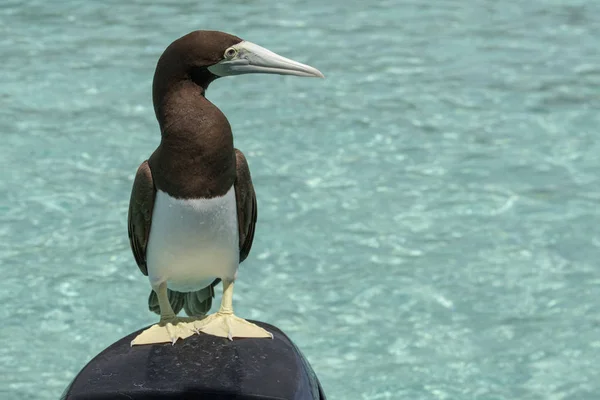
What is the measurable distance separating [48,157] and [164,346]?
4.29 meters

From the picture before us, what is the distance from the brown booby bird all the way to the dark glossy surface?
0.05 metres

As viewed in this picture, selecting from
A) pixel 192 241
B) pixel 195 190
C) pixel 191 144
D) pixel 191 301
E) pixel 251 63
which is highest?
pixel 251 63

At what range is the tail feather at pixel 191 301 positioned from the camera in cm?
328

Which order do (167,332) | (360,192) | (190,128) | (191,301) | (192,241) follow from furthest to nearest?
(360,192), (191,301), (167,332), (192,241), (190,128)

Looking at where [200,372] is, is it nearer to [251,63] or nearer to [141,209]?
[141,209]

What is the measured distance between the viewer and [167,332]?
3.01 meters

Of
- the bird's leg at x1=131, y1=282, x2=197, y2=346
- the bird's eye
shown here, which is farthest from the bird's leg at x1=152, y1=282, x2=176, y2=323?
the bird's eye

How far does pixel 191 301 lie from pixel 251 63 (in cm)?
92

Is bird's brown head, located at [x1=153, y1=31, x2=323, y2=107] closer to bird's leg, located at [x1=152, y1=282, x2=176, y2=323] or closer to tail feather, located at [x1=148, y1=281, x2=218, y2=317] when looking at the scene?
bird's leg, located at [x1=152, y1=282, x2=176, y2=323]

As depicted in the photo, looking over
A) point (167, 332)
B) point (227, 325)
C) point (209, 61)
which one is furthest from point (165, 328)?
point (209, 61)

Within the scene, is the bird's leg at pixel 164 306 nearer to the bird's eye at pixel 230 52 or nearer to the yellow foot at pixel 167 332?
the yellow foot at pixel 167 332

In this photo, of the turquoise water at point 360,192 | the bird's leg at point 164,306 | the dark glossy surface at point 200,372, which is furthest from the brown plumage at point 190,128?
the turquoise water at point 360,192

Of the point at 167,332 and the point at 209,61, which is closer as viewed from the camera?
the point at 209,61

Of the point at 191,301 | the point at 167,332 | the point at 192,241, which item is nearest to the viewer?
the point at 192,241
